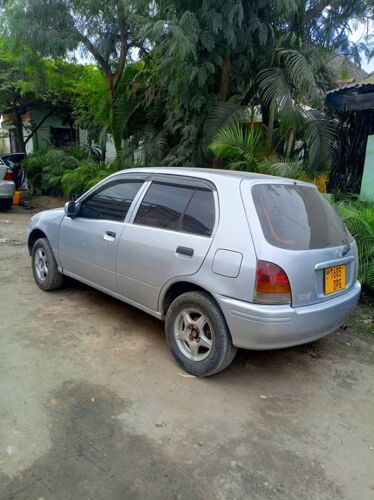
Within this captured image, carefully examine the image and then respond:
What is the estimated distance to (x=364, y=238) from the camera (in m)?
4.59

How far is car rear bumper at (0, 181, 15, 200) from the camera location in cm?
1000

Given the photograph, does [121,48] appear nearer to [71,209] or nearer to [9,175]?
[9,175]

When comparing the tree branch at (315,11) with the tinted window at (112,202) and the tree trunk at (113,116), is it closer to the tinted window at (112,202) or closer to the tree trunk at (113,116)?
the tree trunk at (113,116)

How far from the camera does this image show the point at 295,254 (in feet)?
8.77

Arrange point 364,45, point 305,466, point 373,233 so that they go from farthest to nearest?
point 364,45 → point 373,233 → point 305,466

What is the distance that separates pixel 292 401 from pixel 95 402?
1450 mm

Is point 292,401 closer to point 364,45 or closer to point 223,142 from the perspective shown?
point 223,142

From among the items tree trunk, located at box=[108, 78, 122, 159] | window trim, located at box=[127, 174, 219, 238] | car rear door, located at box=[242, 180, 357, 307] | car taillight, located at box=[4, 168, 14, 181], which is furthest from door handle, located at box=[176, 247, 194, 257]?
car taillight, located at box=[4, 168, 14, 181]

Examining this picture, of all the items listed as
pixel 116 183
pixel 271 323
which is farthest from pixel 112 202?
pixel 271 323

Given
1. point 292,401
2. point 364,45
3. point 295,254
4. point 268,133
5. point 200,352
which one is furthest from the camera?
point 364,45

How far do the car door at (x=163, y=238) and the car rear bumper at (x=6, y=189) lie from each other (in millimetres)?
7847

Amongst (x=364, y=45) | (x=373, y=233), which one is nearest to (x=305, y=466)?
(x=373, y=233)

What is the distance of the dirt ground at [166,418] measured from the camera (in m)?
2.08

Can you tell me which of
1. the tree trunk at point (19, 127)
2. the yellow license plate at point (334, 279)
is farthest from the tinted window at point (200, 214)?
the tree trunk at point (19, 127)
